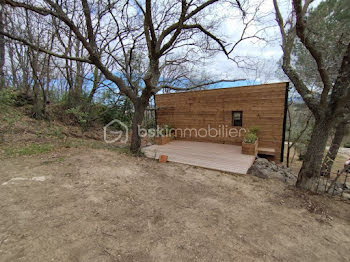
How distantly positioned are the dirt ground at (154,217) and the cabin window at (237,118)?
3.23 m

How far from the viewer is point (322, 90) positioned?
276 cm

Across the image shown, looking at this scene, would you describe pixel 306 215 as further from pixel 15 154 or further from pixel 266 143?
pixel 15 154

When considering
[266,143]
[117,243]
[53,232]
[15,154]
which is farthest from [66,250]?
[266,143]

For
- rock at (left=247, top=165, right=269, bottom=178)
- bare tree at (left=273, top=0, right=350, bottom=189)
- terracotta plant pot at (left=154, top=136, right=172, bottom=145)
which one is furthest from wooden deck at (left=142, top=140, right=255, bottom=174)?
bare tree at (left=273, top=0, right=350, bottom=189)

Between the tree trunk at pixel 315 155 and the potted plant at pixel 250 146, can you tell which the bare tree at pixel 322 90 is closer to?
the tree trunk at pixel 315 155

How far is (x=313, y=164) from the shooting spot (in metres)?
2.88

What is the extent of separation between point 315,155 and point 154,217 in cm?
313

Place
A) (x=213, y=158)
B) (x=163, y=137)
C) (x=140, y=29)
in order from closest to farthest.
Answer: (x=213, y=158), (x=140, y=29), (x=163, y=137)

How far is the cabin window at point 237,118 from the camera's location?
6.01 m

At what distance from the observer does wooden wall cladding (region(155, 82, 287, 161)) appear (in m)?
5.26

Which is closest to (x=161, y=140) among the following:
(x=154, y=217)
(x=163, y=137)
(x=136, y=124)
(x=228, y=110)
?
(x=163, y=137)

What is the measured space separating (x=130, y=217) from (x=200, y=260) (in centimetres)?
98

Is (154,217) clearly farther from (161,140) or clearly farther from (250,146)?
(161,140)

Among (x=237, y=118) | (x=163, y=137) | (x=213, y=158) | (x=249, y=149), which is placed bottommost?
(x=213, y=158)
